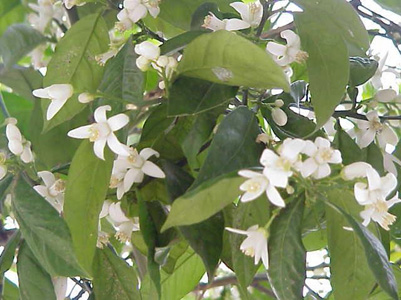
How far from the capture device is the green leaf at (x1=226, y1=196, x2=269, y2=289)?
0.65 meters

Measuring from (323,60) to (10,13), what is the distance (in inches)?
35.0

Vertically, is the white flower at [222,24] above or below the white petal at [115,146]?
above

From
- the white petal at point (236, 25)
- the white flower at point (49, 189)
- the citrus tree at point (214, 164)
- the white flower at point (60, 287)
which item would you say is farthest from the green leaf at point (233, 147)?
the white flower at point (60, 287)

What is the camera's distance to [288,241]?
0.64 m

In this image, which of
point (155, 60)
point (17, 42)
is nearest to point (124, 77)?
point (155, 60)

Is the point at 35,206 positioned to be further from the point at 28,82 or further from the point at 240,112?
the point at 28,82

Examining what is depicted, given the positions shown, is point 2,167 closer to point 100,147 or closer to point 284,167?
point 100,147

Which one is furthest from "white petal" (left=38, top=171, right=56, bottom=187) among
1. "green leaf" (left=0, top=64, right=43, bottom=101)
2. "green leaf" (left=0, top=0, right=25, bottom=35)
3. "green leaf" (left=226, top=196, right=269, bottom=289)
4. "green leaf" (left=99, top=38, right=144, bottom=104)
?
"green leaf" (left=0, top=0, right=25, bottom=35)

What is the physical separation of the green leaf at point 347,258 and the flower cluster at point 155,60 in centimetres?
19

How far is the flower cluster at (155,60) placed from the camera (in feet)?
2.25

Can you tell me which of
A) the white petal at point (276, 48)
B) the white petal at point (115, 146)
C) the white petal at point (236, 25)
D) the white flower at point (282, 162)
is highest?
the white flower at point (282, 162)

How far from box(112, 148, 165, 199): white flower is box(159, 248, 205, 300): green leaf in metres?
0.20

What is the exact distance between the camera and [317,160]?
0.61 meters

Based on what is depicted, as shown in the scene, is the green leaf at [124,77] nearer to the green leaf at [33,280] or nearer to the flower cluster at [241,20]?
the flower cluster at [241,20]
